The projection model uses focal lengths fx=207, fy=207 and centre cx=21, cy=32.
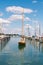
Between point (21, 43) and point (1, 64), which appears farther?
point (21, 43)

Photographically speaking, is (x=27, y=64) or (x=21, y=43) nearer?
(x=27, y=64)

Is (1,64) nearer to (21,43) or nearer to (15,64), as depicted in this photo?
(15,64)

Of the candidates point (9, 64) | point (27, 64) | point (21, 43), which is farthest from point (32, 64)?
point (21, 43)

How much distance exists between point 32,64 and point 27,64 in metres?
0.59

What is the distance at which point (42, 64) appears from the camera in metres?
24.3

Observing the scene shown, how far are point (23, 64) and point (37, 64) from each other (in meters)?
Answer: 1.66

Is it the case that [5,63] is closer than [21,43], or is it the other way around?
[5,63]

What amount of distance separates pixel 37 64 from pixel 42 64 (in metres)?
0.67

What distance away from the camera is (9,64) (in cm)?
2339

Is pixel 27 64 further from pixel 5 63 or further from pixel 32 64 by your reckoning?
pixel 5 63

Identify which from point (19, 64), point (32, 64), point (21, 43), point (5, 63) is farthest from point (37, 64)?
point (21, 43)

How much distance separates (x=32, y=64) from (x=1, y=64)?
139 inches

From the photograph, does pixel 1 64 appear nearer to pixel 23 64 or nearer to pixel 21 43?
pixel 23 64

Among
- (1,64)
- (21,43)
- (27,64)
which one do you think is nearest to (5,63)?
(1,64)
